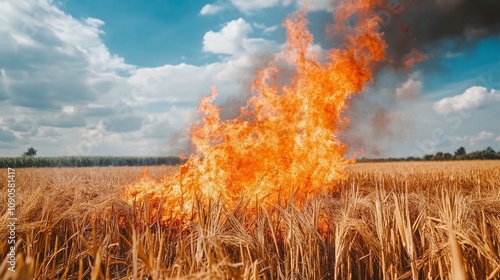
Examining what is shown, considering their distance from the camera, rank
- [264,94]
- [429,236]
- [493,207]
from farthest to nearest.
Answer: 1. [264,94]
2. [493,207]
3. [429,236]

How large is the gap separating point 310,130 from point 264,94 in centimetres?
163

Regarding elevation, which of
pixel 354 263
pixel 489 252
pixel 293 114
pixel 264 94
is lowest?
pixel 354 263

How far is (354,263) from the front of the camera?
388 cm

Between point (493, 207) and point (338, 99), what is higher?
point (338, 99)

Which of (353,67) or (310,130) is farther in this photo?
(353,67)

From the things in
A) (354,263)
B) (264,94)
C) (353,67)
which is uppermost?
(353,67)

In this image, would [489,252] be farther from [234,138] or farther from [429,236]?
[234,138]

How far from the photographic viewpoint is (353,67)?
8984 millimetres

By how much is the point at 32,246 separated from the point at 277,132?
571cm

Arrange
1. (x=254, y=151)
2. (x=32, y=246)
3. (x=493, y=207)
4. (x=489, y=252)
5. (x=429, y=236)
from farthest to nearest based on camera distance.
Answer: (x=254, y=151), (x=493, y=207), (x=32, y=246), (x=429, y=236), (x=489, y=252)

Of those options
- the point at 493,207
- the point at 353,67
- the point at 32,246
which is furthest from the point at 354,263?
the point at 353,67

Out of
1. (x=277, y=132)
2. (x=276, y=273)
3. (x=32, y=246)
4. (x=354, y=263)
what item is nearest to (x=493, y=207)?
(x=354, y=263)

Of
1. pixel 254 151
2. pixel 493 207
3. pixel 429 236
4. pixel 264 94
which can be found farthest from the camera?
pixel 264 94

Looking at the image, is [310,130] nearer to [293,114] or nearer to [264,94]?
[293,114]
